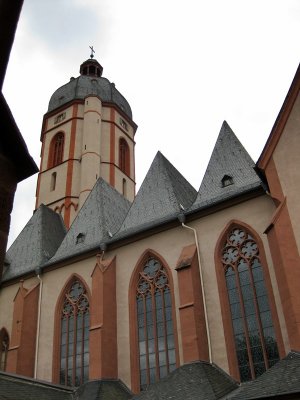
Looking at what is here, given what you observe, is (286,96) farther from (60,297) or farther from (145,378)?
(60,297)

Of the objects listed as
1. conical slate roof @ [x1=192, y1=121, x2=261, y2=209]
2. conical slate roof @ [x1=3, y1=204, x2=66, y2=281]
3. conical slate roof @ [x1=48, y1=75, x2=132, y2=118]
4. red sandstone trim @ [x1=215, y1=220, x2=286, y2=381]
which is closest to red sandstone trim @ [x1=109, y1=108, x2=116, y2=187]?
conical slate roof @ [x1=48, y1=75, x2=132, y2=118]

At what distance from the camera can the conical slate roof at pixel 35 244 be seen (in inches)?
774

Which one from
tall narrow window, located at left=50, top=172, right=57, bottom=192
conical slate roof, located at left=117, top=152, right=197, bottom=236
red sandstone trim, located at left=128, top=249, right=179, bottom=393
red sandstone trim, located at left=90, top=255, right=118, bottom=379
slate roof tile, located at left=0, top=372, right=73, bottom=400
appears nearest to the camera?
slate roof tile, located at left=0, top=372, right=73, bottom=400

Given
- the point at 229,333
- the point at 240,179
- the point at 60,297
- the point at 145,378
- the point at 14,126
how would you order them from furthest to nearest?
the point at 60,297
the point at 240,179
the point at 145,378
the point at 229,333
the point at 14,126

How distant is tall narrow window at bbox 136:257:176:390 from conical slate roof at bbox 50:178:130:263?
2808 millimetres

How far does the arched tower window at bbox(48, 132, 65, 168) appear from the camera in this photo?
30950 millimetres

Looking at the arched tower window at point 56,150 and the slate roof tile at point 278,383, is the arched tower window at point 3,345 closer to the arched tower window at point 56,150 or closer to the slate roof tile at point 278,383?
the slate roof tile at point 278,383

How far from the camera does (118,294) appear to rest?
52.3 feet

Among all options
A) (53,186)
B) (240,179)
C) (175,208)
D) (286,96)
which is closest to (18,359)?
(175,208)

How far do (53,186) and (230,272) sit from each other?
18145mm

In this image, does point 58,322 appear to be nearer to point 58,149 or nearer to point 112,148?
point 112,148

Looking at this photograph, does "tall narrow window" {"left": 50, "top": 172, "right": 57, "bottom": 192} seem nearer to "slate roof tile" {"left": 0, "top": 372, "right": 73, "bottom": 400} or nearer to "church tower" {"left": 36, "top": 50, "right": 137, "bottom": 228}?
"church tower" {"left": 36, "top": 50, "right": 137, "bottom": 228}

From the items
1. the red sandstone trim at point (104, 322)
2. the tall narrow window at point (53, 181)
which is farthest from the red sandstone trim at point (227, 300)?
the tall narrow window at point (53, 181)

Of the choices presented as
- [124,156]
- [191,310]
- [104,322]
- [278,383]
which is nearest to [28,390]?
[104,322]
